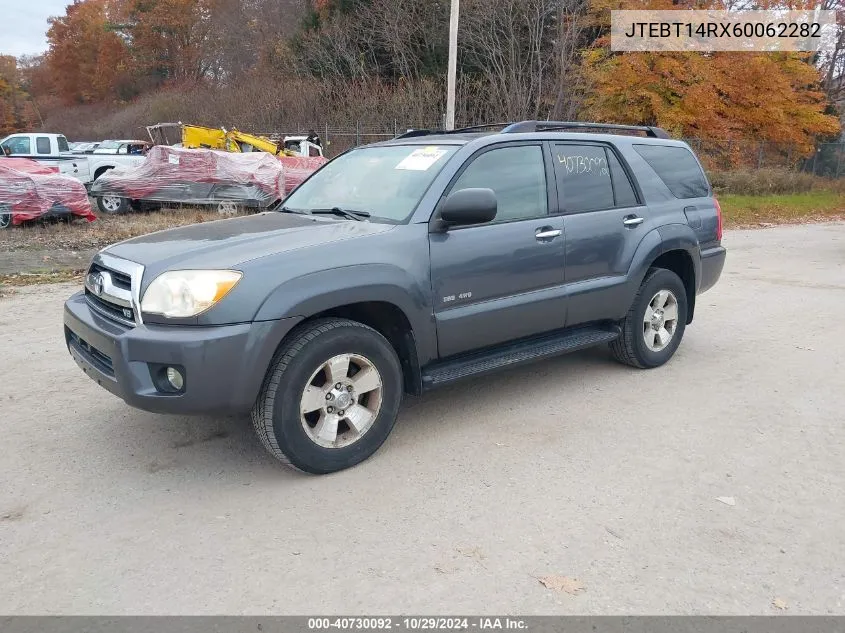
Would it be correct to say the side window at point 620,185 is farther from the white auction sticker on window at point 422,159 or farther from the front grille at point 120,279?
the front grille at point 120,279

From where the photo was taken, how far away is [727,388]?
16.4 feet

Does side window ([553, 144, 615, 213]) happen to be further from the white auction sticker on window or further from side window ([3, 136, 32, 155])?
side window ([3, 136, 32, 155])

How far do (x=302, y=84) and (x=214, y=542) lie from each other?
28.6 meters

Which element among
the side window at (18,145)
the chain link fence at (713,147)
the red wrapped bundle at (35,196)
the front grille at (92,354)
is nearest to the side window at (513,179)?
the front grille at (92,354)

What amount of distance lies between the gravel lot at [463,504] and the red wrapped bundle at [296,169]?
1046cm

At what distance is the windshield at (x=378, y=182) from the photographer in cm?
413

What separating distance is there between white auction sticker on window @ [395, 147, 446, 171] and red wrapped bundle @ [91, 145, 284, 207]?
34.7ft

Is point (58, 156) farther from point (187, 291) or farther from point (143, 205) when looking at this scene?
point (187, 291)

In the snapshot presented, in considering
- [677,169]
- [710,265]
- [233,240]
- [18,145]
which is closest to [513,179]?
[233,240]

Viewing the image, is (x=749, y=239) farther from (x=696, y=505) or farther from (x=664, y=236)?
(x=696, y=505)

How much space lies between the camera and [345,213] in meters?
4.23

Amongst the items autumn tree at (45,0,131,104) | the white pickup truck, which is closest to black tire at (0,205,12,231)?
the white pickup truck

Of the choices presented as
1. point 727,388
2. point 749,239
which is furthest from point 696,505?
point 749,239
